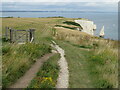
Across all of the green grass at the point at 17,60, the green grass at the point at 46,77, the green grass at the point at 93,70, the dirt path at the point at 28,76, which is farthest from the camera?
the green grass at the point at 17,60

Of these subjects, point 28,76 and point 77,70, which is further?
point 77,70

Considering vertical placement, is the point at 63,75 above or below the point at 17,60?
below

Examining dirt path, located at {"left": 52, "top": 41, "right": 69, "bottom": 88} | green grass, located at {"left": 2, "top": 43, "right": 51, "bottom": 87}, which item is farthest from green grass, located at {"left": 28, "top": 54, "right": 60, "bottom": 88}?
green grass, located at {"left": 2, "top": 43, "right": 51, "bottom": 87}

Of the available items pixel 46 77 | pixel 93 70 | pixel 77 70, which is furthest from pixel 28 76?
pixel 93 70

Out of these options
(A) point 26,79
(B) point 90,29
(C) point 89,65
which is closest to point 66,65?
(C) point 89,65

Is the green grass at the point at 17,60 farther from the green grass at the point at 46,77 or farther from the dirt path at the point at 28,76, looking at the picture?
the green grass at the point at 46,77

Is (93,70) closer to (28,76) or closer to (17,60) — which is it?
(28,76)

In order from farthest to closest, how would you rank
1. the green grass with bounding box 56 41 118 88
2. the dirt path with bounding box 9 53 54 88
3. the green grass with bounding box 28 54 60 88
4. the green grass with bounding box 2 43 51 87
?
1. the green grass with bounding box 2 43 51 87
2. the green grass with bounding box 56 41 118 88
3. the dirt path with bounding box 9 53 54 88
4. the green grass with bounding box 28 54 60 88

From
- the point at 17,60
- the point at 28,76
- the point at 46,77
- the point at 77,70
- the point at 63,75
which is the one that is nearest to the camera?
the point at 46,77

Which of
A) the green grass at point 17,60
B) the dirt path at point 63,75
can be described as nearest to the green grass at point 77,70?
the dirt path at point 63,75

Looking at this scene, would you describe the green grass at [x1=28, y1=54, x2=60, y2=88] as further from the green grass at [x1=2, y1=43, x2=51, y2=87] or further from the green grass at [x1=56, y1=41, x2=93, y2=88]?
the green grass at [x1=2, y1=43, x2=51, y2=87]

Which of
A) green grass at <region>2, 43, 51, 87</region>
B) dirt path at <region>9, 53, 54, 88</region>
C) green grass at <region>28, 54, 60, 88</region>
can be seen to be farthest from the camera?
green grass at <region>2, 43, 51, 87</region>

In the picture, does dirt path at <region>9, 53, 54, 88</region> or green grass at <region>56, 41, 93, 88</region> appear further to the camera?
green grass at <region>56, 41, 93, 88</region>

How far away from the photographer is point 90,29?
2736 inches
